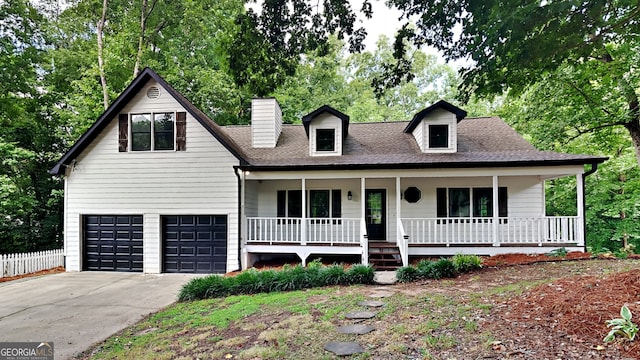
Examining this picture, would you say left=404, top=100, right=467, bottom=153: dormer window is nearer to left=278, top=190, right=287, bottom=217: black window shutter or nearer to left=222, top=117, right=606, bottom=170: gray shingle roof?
left=222, top=117, right=606, bottom=170: gray shingle roof

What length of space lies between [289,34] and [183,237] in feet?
23.9

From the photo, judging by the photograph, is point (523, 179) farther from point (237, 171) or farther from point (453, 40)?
point (237, 171)

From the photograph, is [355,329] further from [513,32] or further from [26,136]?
→ [26,136]

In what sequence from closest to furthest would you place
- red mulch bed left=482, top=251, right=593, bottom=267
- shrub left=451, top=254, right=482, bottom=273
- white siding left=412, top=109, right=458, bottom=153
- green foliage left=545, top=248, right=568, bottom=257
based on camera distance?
1. shrub left=451, top=254, right=482, bottom=273
2. red mulch bed left=482, top=251, right=593, bottom=267
3. green foliage left=545, top=248, right=568, bottom=257
4. white siding left=412, top=109, right=458, bottom=153

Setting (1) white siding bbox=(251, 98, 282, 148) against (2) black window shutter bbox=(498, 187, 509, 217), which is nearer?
(2) black window shutter bbox=(498, 187, 509, 217)

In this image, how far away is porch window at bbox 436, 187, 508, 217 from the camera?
11.3 m

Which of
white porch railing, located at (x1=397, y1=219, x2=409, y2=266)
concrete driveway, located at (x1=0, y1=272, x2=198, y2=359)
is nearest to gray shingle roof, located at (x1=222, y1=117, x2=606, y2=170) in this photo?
white porch railing, located at (x1=397, y1=219, x2=409, y2=266)

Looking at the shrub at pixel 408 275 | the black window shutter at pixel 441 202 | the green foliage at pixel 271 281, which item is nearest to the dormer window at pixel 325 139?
the black window shutter at pixel 441 202

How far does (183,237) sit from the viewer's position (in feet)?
35.4

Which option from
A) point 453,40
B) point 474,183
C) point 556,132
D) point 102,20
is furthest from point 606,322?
point 102,20

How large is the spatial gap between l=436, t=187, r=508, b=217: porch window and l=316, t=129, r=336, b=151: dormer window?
4076 mm

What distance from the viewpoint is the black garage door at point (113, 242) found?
35.7 ft

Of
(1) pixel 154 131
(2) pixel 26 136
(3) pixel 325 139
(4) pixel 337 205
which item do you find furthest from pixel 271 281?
(2) pixel 26 136

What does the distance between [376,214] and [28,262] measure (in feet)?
38.1
